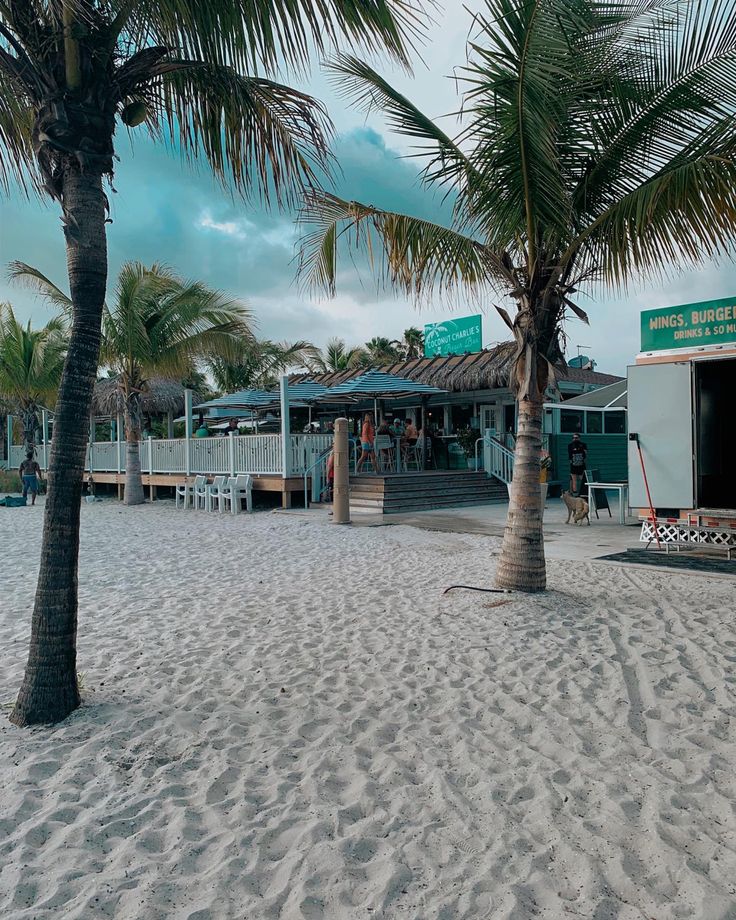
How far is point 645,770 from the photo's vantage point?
325cm

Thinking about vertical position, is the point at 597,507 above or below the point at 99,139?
below

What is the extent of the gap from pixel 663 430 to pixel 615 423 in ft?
40.2

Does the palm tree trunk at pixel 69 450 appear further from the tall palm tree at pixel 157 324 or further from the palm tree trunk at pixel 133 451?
the palm tree trunk at pixel 133 451

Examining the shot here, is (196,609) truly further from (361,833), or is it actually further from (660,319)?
(660,319)

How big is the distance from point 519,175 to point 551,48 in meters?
1.02

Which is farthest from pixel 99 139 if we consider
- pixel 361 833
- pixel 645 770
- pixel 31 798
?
pixel 645 770

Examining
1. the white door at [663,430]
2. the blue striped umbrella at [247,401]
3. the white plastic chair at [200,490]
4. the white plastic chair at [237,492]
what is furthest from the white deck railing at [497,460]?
the white door at [663,430]

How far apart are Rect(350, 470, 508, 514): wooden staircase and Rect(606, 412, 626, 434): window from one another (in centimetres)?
529

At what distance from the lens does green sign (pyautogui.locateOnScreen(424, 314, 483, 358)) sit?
2114cm

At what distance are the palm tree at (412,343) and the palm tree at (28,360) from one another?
1874cm

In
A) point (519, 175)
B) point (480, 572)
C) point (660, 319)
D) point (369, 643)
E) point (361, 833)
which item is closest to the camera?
point (361, 833)

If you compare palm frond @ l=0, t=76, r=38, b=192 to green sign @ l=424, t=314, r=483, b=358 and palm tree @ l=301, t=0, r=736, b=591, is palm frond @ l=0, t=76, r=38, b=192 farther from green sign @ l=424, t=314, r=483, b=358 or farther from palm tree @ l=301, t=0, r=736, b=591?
green sign @ l=424, t=314, r=483, b=358

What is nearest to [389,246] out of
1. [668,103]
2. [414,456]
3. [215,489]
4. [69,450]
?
[668,103]

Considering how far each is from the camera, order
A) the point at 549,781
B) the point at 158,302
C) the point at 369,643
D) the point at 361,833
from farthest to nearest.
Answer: the point at 158,302 < the point at 369,643 < the point at 549,781 < the point at 361,833
